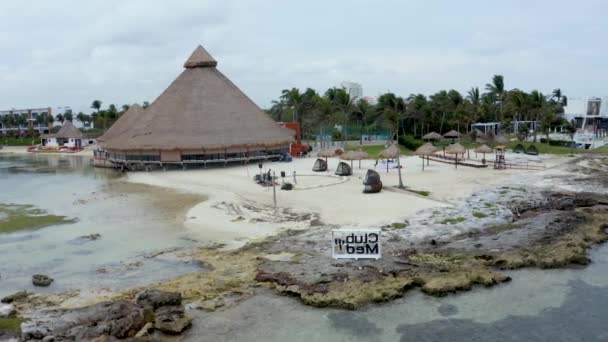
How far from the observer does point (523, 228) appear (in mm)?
23953

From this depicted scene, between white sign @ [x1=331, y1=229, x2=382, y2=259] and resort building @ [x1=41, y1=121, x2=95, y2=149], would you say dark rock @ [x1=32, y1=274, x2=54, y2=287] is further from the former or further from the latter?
resort building @ [x1=41, y1=121, x2=95, y2=149]

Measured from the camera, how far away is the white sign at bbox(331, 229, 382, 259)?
62.6ft

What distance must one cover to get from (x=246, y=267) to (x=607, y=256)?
49.0 ft

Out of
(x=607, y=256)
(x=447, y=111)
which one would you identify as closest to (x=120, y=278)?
(x=607, y=256)

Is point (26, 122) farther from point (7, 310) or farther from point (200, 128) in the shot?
point (7, 310)

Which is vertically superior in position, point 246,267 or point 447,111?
point 447,111

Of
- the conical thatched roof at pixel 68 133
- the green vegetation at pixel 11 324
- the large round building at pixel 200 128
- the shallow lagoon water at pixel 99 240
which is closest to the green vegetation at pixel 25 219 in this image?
the shallow lagoon water at pixel 99 240

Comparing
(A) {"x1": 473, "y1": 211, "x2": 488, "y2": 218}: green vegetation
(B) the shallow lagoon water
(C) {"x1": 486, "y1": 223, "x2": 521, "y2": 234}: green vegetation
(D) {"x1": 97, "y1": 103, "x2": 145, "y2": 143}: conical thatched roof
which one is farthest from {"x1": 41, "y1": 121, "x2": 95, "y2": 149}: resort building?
(C) {"x1": 486, "y1": 223, "x2": 521, "y2": 234}: green vegetation

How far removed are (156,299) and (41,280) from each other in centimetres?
574

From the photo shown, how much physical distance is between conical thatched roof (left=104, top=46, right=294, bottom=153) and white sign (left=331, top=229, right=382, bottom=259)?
35530mm

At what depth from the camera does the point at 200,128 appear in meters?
54.9

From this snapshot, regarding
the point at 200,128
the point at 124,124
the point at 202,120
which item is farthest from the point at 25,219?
the point at 124,124

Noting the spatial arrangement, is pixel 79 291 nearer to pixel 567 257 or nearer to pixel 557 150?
pixel 567 257

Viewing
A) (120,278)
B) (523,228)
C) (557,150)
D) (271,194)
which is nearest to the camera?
(120,278)
